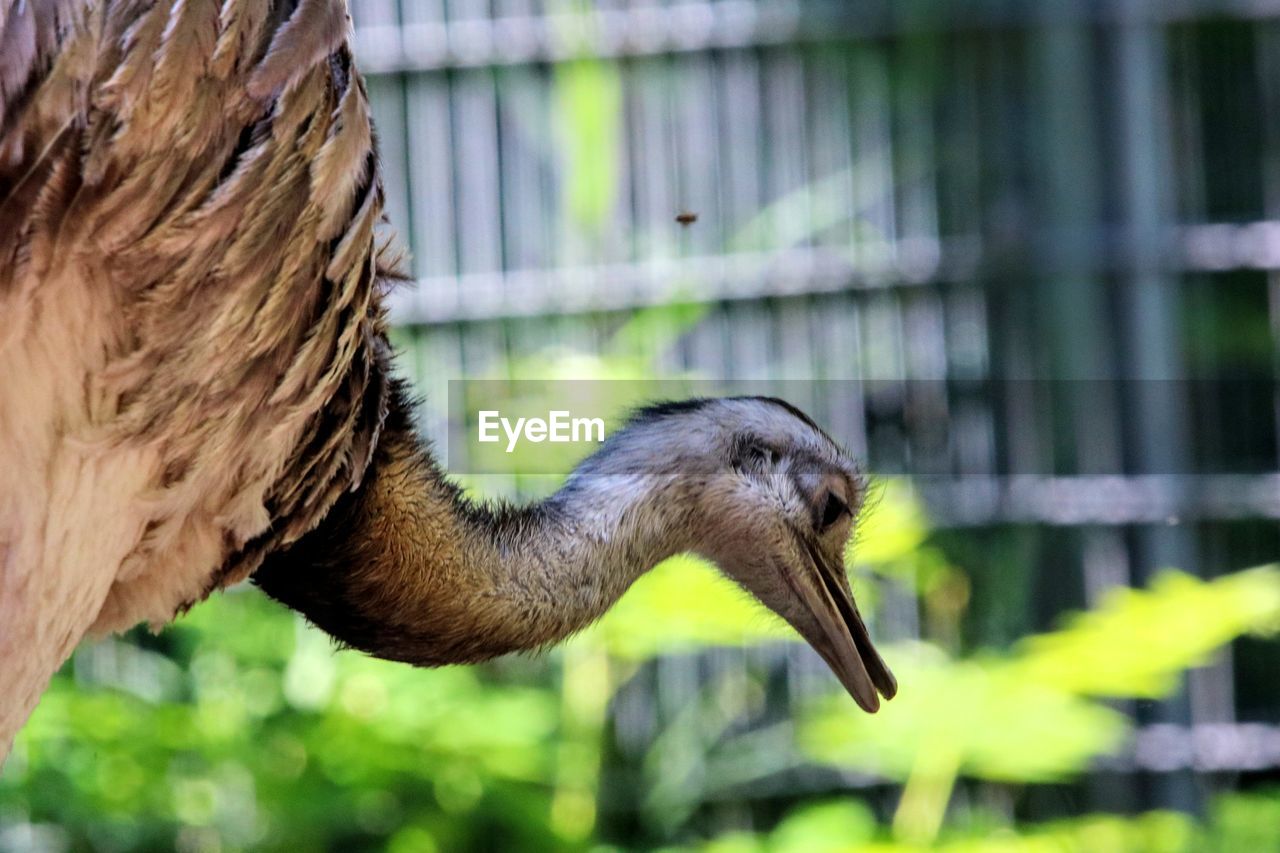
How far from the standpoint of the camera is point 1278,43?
484cm

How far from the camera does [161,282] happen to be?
79.9 inches

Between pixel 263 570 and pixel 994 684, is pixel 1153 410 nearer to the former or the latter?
pixel 994 684

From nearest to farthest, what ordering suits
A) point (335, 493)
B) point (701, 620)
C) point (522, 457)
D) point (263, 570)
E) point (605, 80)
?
point (335, 493) → point (263, 570) → point (522, 457) → point (701, 620) → point (605, 80)

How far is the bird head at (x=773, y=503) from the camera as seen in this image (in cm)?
279

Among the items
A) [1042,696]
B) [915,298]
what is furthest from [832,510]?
[915,298]

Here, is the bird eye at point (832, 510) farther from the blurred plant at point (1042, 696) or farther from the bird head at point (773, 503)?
the blurred plant at point (1042, 696)

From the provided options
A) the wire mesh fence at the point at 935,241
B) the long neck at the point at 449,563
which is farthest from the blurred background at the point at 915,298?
the long neck at the point at 449,563

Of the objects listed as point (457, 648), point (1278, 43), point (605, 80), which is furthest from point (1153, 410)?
point (457, 648)

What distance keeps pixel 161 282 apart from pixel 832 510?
1229 millimetres

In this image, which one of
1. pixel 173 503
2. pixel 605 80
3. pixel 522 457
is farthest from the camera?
pixel 605 80

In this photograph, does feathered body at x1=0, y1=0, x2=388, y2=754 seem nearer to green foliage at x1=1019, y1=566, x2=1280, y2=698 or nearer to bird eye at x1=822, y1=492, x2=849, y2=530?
bird eye at x1=822, y1=492, x2=849, y2=530

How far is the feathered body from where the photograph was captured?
1.92m

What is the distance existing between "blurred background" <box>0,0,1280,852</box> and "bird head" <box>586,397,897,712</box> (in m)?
1.47

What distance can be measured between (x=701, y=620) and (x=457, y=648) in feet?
5.01
